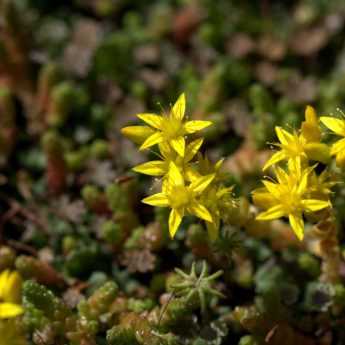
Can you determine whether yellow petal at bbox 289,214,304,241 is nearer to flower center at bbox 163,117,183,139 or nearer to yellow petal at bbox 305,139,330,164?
yellow petal at bbox 305,139,330,164

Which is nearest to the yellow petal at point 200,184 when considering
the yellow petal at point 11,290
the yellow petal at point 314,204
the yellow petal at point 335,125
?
the yellow petal at point 314,204

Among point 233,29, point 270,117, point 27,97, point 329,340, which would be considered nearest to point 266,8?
point 233,29

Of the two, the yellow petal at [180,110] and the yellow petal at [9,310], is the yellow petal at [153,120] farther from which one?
the yellow petal at [9,310]

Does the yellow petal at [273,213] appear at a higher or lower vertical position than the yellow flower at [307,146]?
lower

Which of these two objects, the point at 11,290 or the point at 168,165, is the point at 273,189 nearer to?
the point at 168,165

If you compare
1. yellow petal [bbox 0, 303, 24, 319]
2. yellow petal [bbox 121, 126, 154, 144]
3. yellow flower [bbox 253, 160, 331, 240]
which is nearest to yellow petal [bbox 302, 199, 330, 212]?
yellow flower [bbox 253, 160, 331, 240]

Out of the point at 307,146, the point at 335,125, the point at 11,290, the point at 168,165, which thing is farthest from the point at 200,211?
the point at 11,290

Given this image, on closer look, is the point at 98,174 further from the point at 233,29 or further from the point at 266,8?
the point at 266,8
